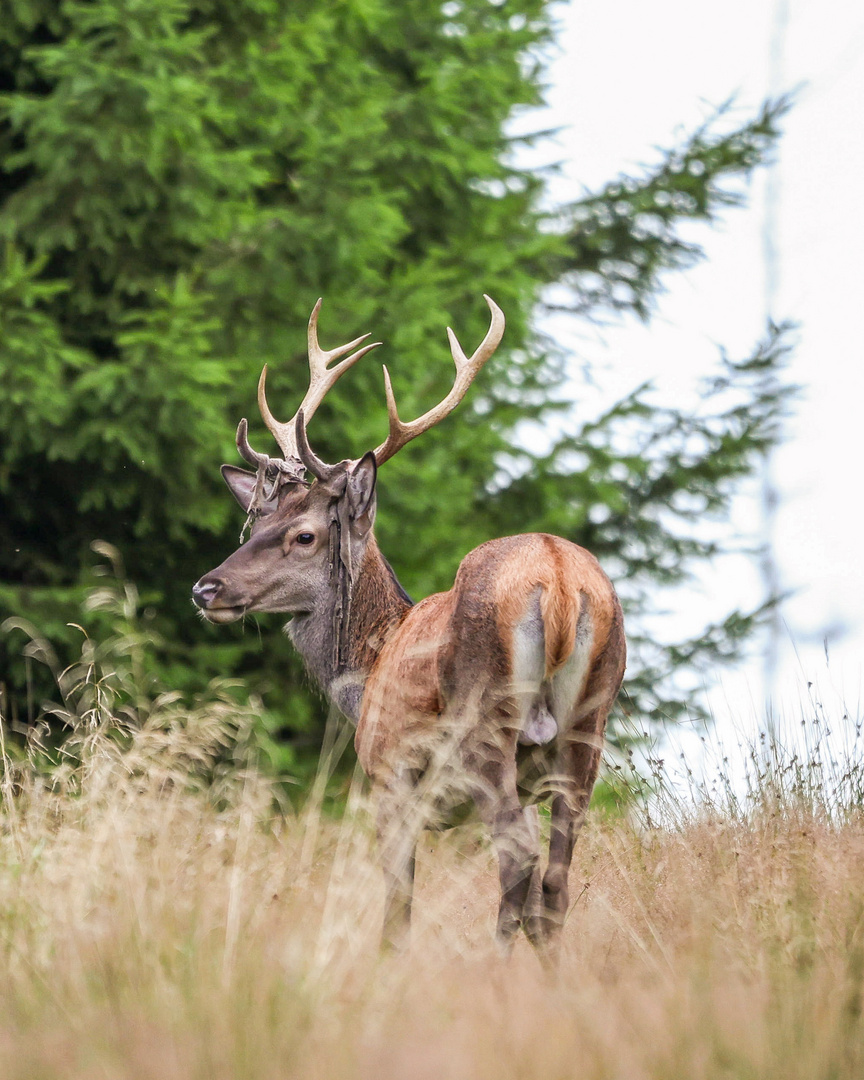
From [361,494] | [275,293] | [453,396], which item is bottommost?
[275,293]

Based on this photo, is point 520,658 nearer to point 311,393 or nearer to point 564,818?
point 564,818

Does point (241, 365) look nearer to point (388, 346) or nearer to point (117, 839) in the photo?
point (388, 346)

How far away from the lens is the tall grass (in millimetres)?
2723

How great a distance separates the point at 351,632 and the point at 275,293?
13.1 ft

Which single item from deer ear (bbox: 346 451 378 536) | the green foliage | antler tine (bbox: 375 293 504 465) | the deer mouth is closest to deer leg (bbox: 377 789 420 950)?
the deer mouth

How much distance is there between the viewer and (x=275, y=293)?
356 inches

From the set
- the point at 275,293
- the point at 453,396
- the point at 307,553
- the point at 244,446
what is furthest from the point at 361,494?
the point at 275,293

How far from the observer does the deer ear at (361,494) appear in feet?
18.4

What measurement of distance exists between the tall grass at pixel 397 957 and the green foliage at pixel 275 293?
3792 millimetres

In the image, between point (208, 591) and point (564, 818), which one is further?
point (208, 591)

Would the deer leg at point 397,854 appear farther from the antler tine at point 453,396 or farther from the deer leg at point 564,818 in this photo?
the antler tine at point 453,396

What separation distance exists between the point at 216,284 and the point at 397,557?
2276mm

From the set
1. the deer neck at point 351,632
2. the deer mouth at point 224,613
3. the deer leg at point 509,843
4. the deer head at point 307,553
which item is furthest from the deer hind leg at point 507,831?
the deer mouth at point 224,613

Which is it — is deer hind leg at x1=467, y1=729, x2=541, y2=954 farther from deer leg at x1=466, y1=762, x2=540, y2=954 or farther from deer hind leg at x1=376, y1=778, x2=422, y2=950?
deer hind leg at x1=376, y1=778, x2=422, y2=950
